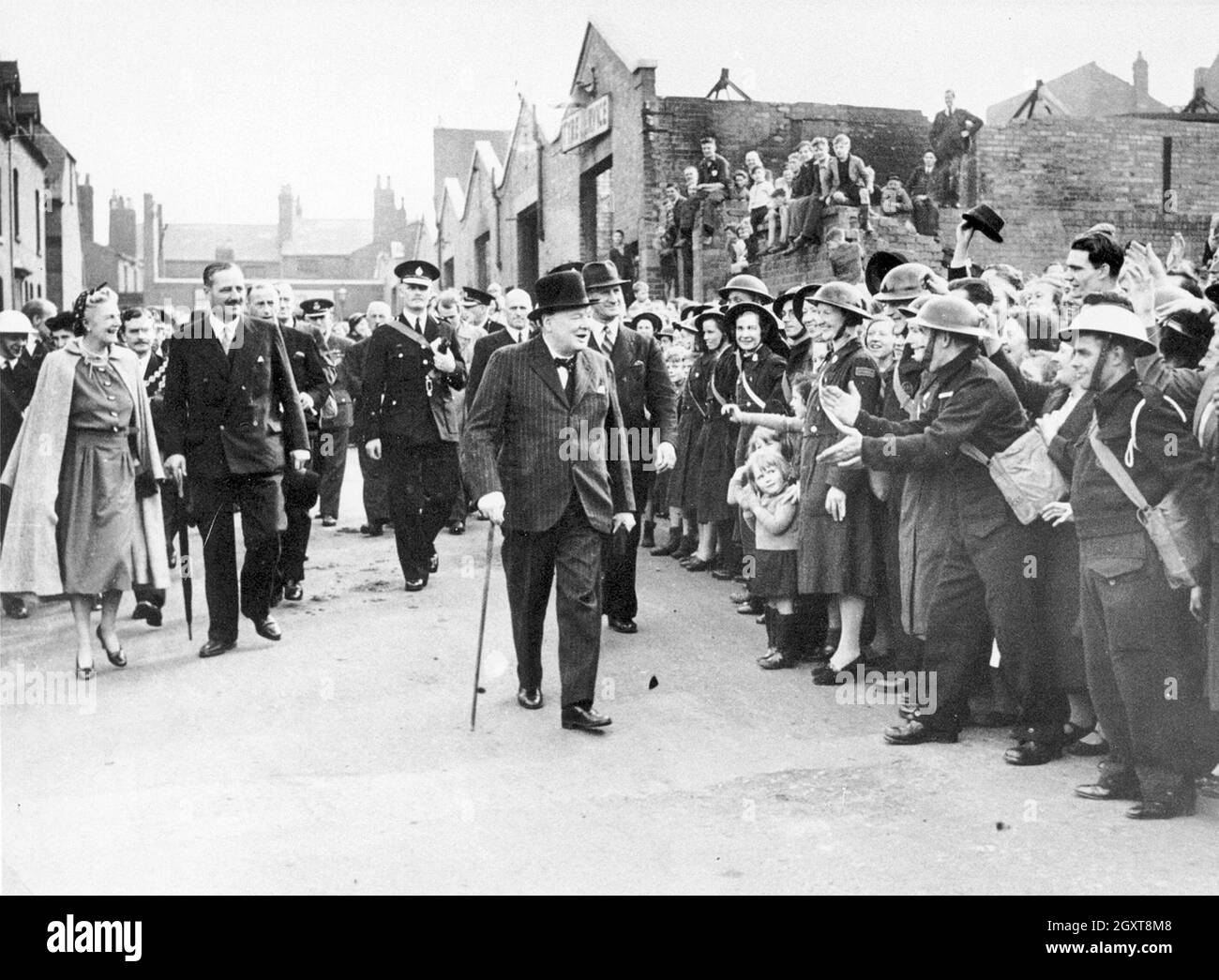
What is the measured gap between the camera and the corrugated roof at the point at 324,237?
225 ft

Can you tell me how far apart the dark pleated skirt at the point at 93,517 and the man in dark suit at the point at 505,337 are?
9.23 feet

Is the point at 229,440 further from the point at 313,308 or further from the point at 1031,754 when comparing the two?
the point at 313,308

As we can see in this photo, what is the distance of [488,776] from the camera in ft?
17.8

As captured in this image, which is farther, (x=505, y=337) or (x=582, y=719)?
(x=505, y=337)

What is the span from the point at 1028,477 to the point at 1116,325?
950 mm

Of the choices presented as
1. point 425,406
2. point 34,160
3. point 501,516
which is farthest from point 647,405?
point 34,160

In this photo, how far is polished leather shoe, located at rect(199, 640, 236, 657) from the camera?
766cm

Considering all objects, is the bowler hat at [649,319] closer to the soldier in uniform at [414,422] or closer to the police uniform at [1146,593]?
the soldier in uniform at [414,422]

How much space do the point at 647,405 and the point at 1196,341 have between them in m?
4.36

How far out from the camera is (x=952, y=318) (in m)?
5.77

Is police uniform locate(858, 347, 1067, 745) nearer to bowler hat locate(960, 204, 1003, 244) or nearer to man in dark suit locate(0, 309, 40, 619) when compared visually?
bowler hat locate(960, 204, 1003, 244)

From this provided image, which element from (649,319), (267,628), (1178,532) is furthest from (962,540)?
(649,319)

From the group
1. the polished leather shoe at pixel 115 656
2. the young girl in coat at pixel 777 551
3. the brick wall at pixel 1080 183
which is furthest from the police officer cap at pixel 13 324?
the brick wall at pixel 1080 183
